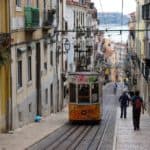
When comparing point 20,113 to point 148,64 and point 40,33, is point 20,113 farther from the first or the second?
point 148,64

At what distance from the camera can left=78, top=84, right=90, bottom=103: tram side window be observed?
3130cm

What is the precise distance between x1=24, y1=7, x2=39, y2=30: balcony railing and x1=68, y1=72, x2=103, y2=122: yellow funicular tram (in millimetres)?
3366

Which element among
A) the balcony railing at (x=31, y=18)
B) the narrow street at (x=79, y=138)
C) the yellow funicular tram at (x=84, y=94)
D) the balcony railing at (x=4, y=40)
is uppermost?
the balcony railing at (x=31, y=18)

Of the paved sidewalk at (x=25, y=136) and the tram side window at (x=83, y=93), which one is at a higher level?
the tram side window at (x=83, y=93)

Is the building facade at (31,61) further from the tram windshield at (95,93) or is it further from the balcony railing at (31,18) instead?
the tram windshield at (95,93)

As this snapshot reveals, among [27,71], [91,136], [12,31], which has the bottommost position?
[91,136]

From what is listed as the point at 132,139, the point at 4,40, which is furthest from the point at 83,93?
the point at 132,139

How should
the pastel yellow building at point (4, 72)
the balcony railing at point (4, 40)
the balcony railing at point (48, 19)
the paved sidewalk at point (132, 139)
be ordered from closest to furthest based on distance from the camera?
the paved sidewalk at point (132, 139) < the balcony railing at point (4, 40) < the pastel yellow building at point (4, 72) < the balcony railing at point (48, 19)

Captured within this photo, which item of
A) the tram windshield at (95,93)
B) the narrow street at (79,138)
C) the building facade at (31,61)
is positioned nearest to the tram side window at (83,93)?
the tram windshield at (95,93)

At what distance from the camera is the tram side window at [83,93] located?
31.3 meters

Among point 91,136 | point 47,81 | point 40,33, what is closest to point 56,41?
point 47,81

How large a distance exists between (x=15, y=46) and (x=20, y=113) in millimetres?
3459

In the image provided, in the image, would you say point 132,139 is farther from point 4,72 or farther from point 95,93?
point 95,93

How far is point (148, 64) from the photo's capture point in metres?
42.7
